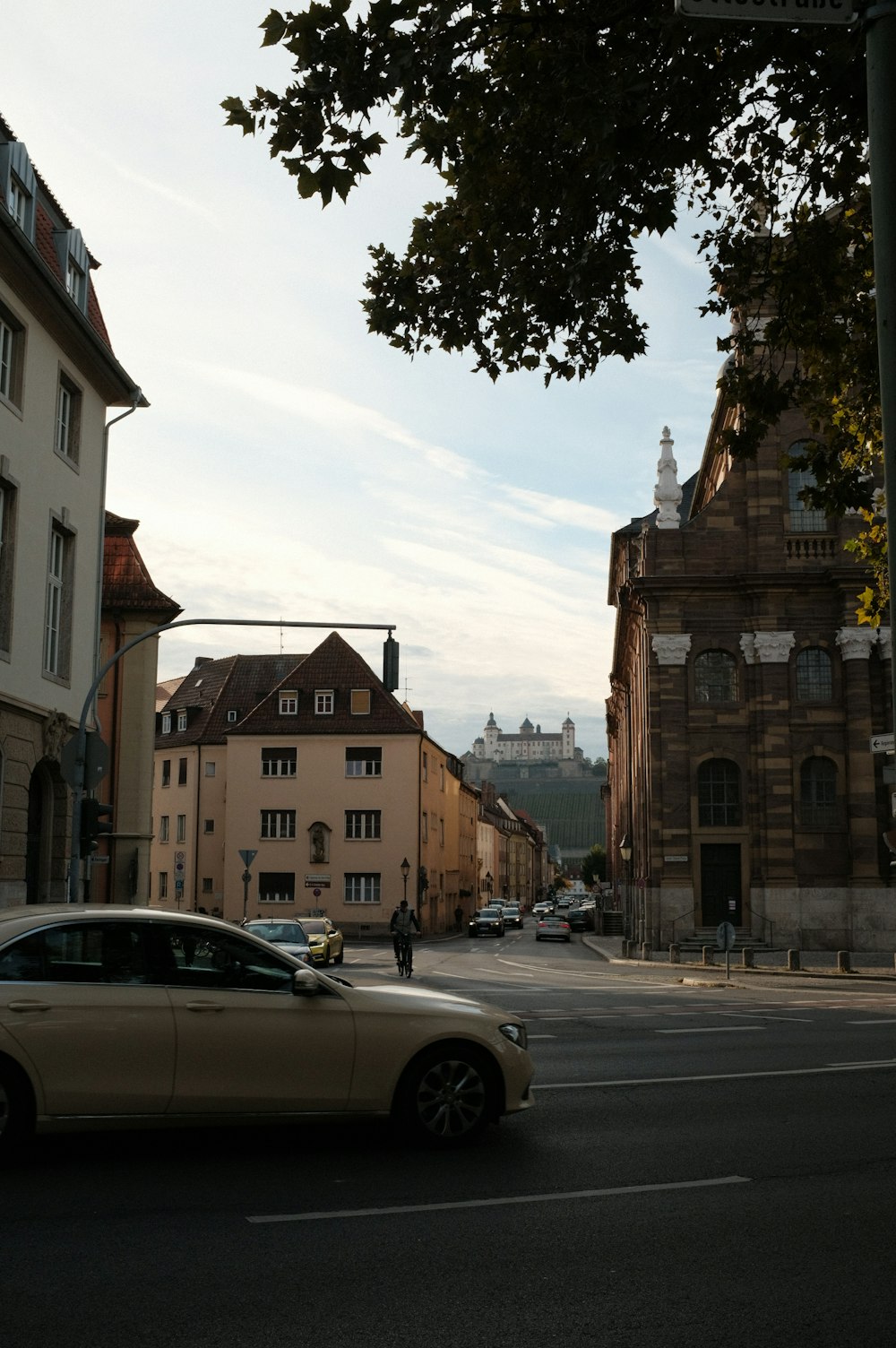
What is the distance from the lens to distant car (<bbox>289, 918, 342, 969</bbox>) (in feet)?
104

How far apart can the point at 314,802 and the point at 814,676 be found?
90.9ft

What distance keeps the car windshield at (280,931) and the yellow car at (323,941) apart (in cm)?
222

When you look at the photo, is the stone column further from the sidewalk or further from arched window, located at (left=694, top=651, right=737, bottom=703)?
arched window, located at (left=694, top=651, right=737, bottom=703)

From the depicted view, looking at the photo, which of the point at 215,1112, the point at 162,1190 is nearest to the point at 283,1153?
the point at 215,1112

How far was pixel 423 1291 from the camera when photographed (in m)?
5.36

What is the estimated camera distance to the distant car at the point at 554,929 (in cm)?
6238

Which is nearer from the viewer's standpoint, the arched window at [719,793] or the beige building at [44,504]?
the beige building at [44,504]

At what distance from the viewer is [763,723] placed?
4191cm

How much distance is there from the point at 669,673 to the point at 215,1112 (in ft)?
121

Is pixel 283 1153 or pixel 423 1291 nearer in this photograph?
pixel 423 1291

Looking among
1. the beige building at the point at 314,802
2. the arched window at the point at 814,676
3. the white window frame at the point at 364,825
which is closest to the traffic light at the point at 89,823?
the arched window at the point at 814,676

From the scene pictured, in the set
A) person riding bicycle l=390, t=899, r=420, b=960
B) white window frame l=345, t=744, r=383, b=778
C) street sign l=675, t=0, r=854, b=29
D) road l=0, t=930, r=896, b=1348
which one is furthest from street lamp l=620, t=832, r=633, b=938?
street sign l=675, t=0, r=854, b=29

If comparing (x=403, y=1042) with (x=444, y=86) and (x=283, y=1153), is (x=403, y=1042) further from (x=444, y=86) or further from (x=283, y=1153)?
(x=444, y=86)

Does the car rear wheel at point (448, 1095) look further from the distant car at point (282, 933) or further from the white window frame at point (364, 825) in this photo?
the white window frame at point (364, 825)
